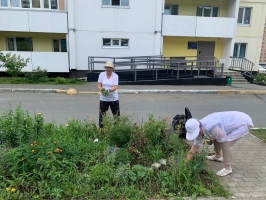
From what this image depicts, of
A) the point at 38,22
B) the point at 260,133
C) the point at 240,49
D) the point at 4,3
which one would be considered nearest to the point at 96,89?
the point at 38,22

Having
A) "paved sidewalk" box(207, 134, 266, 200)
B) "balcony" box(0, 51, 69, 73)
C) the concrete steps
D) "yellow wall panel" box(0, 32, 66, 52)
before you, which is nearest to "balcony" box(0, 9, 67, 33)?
"balcony" box(0, 51, 69, 73)

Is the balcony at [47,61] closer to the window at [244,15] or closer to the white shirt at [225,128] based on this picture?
the white shirt at [225,128]

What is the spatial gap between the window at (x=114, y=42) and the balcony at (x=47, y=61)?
8.52 feet

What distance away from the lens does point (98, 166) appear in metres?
2.97

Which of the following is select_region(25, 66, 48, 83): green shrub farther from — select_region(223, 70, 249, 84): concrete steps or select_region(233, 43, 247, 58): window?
select_region(233, 43, 247, 58): window

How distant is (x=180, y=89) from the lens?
11016 millimetres

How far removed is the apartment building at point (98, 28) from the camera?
1284 cm

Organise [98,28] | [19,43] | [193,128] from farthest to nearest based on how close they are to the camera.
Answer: [19,43] < [98,28] < [193,128]

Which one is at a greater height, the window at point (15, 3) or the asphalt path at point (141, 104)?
the window at point (15, 3)

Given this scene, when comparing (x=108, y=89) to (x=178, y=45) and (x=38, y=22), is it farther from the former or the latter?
(x=178, y=45)

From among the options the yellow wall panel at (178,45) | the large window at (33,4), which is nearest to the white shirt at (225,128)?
the large window at (33,4)

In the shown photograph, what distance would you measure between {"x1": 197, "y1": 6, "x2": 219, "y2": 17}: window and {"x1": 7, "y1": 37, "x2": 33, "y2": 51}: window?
12631mm

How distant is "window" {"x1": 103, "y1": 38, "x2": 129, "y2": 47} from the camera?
1388 centimetres

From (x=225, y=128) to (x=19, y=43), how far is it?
15.6 m
